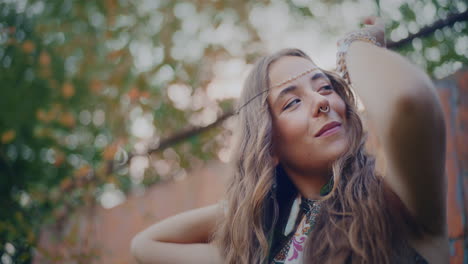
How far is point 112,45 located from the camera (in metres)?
5.04

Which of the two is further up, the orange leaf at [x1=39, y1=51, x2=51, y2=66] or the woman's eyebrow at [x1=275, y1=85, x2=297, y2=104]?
the woman's eyebrow at [x1=275, y1=85, x2=297, y2=104]

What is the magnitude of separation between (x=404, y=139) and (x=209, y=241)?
1.01 metres

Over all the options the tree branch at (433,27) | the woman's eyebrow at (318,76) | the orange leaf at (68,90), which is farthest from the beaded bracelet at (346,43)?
the orange leaf at (68,90)

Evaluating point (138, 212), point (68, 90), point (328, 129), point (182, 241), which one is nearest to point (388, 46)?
point (328, 129)

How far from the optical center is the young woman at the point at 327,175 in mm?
1112

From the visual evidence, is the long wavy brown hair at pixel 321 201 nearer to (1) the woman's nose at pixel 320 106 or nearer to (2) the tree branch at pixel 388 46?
(1) the woman's nose at pixel 320 106

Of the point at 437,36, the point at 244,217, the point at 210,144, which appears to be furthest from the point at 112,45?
the point at 244,217

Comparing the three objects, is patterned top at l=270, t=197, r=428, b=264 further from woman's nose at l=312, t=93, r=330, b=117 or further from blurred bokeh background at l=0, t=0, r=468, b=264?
blurred bokeh background at l=0, t=0, r=468, b=264

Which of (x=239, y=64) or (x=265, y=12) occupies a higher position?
(x=265, y=12)

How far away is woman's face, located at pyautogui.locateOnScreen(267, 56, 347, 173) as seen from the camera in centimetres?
147

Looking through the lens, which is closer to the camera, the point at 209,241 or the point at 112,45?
the point at 209,241

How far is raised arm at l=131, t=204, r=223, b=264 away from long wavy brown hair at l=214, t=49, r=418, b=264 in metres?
0.10

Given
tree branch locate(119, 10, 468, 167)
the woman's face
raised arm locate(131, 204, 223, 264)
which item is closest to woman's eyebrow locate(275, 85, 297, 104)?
the woman's face

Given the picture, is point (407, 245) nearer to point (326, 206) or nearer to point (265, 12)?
point (326, 206)
